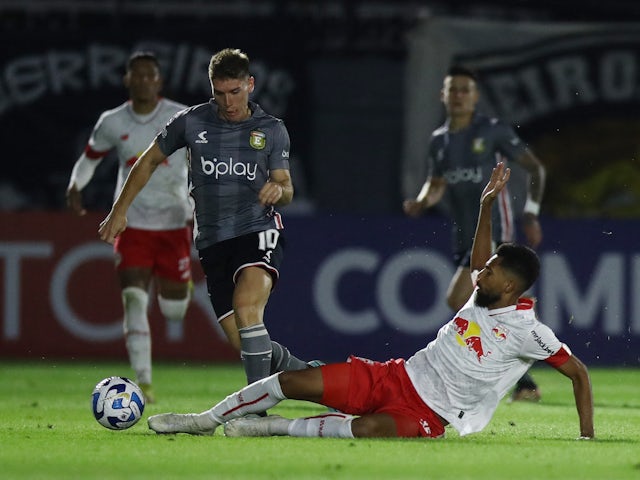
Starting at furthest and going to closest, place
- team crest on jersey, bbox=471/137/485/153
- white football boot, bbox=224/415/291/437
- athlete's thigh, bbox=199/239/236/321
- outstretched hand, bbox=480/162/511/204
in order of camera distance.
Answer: team crest on jersey, bbox=471/137/485/153, athlete's thigh, bbox=199/239/236/321, outstretched hand, bbox=480/162/511/204, white football boot, bbox=224/415/291/437

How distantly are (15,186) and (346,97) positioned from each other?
378 centimetres

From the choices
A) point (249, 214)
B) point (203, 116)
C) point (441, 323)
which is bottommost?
point (441, 323)

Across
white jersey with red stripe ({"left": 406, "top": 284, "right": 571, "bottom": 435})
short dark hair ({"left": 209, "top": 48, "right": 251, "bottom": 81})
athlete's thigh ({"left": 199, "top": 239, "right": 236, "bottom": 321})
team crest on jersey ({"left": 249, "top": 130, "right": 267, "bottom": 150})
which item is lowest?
white jersey with red stripe ({"left": 406, "top": 284, "right": 571, "bottom": 435})

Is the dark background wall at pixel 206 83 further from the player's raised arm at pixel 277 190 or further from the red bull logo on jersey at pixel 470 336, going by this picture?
the red bull logo on jersey at pixel 470 336

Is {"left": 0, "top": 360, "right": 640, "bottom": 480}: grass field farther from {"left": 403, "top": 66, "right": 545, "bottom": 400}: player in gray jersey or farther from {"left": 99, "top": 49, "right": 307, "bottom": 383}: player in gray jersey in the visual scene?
{"left": 403, "top": 66, "right": 545, "bottom": 400}: player in gray jersey

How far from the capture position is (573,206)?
1684 centimetres

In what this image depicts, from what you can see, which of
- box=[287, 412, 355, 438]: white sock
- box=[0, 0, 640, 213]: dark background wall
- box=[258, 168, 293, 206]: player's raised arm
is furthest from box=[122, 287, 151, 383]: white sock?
box=[0, 0, 640, 213]: dark background wall

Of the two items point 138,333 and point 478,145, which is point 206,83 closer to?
point 478,145

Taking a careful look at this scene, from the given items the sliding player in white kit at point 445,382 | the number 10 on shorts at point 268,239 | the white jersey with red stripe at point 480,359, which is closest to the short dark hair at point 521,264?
the sliding player in white kit at point 445,382

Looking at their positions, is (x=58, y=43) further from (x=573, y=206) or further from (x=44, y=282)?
(x=573, y=206)

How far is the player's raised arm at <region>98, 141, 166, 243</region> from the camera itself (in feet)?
26.2

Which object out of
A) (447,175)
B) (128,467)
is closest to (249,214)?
(128,467)

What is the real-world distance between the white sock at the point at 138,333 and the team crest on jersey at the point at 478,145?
2464mm

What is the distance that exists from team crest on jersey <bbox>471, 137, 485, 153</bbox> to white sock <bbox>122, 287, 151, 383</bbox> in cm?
246
